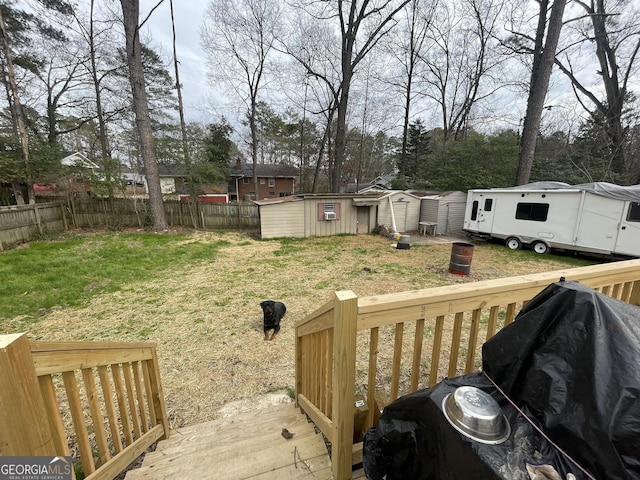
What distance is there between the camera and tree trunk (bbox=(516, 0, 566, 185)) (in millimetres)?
9406

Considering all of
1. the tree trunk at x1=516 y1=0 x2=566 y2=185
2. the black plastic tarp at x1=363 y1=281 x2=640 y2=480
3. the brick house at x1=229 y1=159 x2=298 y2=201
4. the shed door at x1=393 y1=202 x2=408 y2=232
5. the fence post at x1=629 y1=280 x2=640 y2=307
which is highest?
the tree trunk at x1=516 y1=0 x2=566 y2=185

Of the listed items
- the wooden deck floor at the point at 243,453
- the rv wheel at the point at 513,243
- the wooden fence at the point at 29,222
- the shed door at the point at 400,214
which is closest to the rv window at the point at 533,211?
the rv wheel at the point at 513,243

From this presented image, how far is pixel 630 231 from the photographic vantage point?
22.6 feet

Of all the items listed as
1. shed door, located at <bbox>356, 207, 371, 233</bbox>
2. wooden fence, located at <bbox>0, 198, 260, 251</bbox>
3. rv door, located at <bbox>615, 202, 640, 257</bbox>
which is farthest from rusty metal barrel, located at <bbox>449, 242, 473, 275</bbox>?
wooden fence, located at <bbox>0, 198, 260, 251</bbox>

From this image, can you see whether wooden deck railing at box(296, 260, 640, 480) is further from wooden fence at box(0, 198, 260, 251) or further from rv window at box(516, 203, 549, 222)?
wooden fence at box(0, 198, 260, 251)

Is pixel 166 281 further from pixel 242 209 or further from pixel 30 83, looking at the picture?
pixel 30 83

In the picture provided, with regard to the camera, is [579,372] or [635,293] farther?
[635,293]

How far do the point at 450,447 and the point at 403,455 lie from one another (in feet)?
1.11

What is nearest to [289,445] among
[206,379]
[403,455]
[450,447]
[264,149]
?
[403,455]

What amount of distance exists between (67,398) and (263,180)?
85.9 ft

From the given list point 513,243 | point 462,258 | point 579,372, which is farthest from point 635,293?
point 513,243

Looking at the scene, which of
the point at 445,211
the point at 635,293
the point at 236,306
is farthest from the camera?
the point at 445,211

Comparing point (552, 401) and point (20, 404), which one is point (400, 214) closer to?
point (552, 401)

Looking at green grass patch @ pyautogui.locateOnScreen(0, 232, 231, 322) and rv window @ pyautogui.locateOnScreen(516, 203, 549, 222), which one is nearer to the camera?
green grass patch @ pyautogui.locateOnScreen(0, 232, 231, 322)
